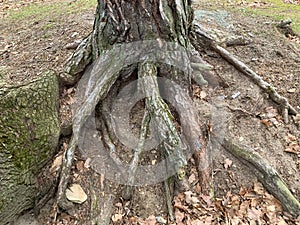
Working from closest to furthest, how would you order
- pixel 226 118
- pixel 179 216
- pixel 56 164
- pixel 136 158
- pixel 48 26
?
pixel 179 216 < pixel 136 158 < pixel 56 164 < pixel 226 118 < pixel 48 26

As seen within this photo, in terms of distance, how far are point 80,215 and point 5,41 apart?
394 cm

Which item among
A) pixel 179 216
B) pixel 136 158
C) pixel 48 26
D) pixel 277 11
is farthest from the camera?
pixel 277 11

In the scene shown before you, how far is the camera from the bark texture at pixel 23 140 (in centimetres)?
289

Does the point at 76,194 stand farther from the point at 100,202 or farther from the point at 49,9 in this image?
the point at 49,9

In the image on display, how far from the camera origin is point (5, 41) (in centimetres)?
551

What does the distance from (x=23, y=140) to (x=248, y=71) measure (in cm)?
297

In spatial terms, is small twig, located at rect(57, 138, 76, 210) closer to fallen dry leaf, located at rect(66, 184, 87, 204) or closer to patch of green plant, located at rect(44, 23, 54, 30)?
fallen dry leaf, located at rect(66, 184, 87, 204)

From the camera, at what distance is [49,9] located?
304 inches

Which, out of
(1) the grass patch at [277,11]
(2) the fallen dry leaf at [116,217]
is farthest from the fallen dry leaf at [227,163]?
(1) the grass patch at [277,11]

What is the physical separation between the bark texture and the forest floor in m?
0.21

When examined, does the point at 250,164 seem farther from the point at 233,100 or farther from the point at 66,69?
the point at 66,69

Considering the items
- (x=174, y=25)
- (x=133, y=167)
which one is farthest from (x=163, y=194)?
(x=174, y=25)

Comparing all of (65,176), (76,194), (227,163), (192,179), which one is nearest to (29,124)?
(65,176)

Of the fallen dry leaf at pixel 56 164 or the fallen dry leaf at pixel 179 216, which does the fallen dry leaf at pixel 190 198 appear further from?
the fallen dry leaf at pixel 56 164
